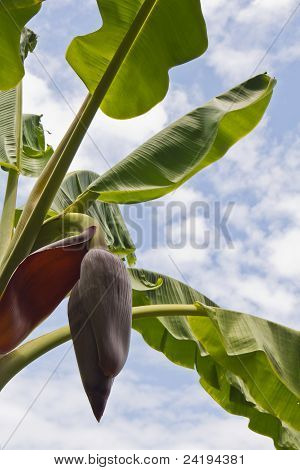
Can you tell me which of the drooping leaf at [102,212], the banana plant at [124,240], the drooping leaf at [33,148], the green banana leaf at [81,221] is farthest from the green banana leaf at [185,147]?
the drooping leaf at [33,148]

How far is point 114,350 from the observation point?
79 centimetres

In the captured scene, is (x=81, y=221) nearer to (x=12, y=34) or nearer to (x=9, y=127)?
(x=12, y=34)

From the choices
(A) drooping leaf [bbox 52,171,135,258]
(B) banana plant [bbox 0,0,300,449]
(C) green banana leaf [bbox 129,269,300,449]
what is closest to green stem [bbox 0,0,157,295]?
(B) banana plant [bbox 0,0,300,449]

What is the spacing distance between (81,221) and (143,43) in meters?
0.46

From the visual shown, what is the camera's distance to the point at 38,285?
945 millimetres

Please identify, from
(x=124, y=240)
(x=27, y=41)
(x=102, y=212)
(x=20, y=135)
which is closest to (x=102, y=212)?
(x=102, y=212)

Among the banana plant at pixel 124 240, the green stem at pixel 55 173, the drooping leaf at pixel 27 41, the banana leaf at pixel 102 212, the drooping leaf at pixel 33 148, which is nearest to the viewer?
the banana plant at pixel 124 240

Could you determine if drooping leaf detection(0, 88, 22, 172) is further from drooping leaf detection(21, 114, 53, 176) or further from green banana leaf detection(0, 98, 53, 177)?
drooping leaf detection(21, 114, 53, 176)

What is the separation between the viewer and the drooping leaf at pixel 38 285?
3.04 ft

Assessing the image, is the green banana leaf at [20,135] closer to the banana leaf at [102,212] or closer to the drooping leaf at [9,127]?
the drooping leaf at [9,127]

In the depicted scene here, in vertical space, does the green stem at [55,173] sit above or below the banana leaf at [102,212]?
above

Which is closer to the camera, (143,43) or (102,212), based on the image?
(143,43)

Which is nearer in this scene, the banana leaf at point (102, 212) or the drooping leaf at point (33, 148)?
the banana leaf at point (102, 212)

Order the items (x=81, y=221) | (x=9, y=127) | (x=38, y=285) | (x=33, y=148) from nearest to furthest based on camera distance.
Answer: (x=38, y=285) < (x=81, y=221) < (x=9, y=127) < (x=33, y=148)
